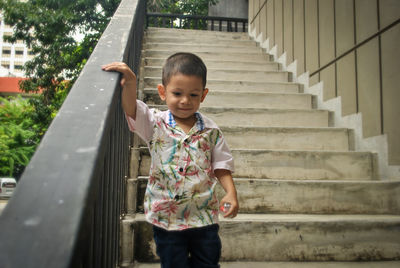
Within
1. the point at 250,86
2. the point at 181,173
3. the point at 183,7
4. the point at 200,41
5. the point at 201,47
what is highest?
the point at 183,7

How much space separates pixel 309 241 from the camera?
5.54 ft

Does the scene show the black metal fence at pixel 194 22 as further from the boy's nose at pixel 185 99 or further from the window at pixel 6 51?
the window at pixel 6 51

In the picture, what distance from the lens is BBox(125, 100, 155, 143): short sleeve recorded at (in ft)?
3.80

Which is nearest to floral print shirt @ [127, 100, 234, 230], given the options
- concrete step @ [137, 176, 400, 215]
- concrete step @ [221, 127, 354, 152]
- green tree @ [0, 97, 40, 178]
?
concrete step @ [137, 176, 400, 215]

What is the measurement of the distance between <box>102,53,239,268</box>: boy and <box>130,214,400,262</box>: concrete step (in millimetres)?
529

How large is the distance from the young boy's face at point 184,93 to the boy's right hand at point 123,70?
147 millimetres

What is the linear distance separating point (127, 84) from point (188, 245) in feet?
2.16

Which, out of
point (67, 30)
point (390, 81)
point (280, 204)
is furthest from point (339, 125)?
point (67, 30)

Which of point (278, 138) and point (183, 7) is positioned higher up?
point (183, 7)

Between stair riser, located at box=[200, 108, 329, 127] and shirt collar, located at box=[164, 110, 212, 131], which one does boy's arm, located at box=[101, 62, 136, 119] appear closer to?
shirt collar, located at box=[164, 110, 212, 131]

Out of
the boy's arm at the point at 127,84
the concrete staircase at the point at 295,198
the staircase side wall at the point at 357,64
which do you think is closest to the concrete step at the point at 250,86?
the staircase side wall at the point at 357,64

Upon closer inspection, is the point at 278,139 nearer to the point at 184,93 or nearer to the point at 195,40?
the point at 184,93

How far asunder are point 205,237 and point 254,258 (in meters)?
0.65

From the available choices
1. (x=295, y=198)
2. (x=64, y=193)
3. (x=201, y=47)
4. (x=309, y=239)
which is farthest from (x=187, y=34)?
(x=64, y=193)
